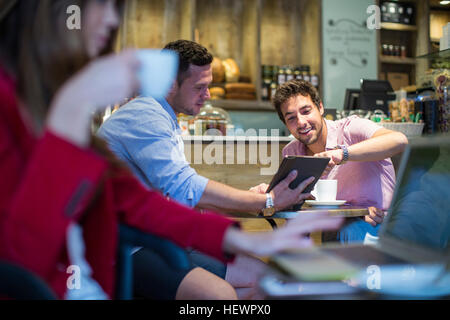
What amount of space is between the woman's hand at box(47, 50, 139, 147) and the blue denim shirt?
0.91 metres

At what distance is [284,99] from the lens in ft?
7.11

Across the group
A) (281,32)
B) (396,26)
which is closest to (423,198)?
(281,32)

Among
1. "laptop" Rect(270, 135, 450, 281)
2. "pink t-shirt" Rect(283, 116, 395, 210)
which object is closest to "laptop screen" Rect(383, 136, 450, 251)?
"laptop" Rect(270, 135, 450, 281)

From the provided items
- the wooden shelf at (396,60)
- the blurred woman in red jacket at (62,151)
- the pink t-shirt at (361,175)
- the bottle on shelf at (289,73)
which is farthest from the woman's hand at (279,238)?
the wooden shelf at (396,60)

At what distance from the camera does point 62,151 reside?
0.55 metres

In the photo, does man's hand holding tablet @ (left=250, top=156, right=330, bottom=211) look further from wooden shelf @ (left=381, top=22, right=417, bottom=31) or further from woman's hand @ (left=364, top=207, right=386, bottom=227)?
wooden shelf @ (left=381, top=22, right=417, bottom=31)

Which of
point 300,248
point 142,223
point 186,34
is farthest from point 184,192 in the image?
point 186,34

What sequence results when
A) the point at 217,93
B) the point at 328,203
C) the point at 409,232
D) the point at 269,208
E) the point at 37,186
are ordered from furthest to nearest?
the point at 217,93 < the point at 328,203 < the point at 269,208 < the point at 409,232 < the point at 37,186

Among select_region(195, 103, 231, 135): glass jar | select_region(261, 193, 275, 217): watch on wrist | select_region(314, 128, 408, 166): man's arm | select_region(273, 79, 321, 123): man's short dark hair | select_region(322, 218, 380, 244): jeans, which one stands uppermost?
select_region(273, 79, 321, 123): man's short dark hair

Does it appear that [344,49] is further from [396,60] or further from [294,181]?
[294,181]

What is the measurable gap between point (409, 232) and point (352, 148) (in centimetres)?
99

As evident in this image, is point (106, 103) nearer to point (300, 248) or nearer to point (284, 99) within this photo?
point (300, 248)

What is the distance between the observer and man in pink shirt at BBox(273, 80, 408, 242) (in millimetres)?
1876

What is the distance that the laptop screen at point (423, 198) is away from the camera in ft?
2.75
